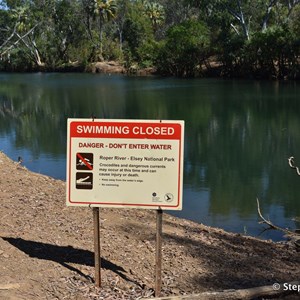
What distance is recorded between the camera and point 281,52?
161 ft

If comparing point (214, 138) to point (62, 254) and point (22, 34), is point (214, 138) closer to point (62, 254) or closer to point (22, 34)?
point (62, 254)

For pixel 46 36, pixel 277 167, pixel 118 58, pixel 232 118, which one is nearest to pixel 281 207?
pixel 277 167

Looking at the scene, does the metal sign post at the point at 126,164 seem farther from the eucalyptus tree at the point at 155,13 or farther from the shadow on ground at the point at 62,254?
the eucalyptus tree at the point at 155,13

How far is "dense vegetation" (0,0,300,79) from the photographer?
5197cm

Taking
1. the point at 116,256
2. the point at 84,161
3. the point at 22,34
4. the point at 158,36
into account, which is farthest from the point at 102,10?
the point at 84,161

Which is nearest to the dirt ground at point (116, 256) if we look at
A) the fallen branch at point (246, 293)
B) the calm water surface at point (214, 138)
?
the fallen branch at point (246, 293)

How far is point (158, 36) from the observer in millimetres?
81062

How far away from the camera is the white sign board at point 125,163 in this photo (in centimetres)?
438

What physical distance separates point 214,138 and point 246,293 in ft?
49.3

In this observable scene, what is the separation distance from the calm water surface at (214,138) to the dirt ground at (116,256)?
2613mm

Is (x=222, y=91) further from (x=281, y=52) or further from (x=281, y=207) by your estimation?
(x=281, y=207)

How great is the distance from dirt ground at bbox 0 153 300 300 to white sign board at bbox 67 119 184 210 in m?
0.75

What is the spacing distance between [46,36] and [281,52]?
41100 millimetres

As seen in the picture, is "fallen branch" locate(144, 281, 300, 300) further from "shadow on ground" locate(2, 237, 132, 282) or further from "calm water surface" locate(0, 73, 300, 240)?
"calm water surface" locate(0, 73, 300, 240)
